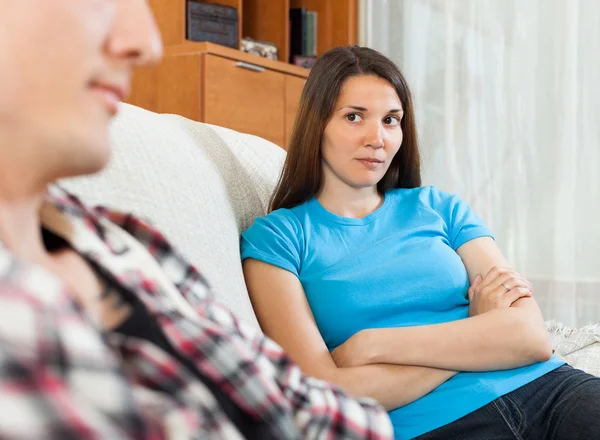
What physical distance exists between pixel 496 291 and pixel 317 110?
0.50m

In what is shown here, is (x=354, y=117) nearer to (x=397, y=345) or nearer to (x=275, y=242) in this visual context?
(x=275, y=242)

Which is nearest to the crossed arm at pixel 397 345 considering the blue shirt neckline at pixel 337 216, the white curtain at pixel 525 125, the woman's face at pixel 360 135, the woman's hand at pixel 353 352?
the woman's hand at pixel 353 352

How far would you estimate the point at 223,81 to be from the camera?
10.8 ft

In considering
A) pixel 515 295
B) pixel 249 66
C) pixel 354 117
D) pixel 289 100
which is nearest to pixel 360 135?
pixel 354 117

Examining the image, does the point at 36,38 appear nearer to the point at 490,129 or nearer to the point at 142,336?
the point at 142,336

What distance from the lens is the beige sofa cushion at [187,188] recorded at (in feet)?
3.60

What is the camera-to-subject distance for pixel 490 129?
3.36 metres

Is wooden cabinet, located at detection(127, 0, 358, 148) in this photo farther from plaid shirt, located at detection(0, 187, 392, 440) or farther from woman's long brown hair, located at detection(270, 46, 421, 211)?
plaid shirt, located at detection(0, 187, 392, 440)

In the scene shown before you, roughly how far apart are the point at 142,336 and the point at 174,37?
112 inches

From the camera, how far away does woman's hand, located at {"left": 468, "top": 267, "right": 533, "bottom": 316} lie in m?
1.38

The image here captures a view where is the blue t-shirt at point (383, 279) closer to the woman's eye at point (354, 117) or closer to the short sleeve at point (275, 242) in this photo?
the short sleeve at point (275, 242)

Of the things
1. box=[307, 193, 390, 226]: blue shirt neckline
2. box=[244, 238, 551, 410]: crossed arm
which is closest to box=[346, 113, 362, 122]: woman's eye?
box=[307, 193, 390, 226]: blue shirt neckline

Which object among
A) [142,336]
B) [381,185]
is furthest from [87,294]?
[381,185]

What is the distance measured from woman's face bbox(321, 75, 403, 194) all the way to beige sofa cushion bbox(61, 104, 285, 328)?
18 cm
